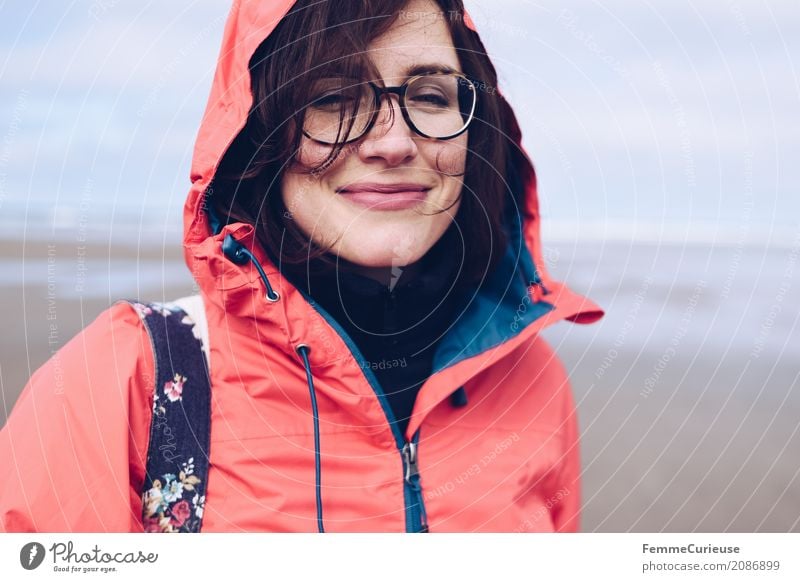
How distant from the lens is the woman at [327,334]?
0.99 meters

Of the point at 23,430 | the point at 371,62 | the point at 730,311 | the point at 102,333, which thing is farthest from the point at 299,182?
the point at 730,311

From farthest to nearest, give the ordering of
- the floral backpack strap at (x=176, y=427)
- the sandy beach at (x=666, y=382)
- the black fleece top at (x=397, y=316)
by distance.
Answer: the sandy beach at (x=666, y=382)
the black fleece top at (x=397, y=316)
the floral backpack strap at (x=176, y=427)

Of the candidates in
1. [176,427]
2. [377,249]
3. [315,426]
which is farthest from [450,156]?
[176,427]

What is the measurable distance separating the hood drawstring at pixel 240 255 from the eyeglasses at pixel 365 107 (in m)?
0.19

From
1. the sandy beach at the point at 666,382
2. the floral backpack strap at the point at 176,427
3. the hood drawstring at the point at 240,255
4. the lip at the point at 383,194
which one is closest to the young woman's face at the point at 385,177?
the lip at the point at 383,194

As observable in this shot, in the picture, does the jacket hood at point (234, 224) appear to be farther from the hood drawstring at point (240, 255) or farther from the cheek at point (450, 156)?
the cheek at point (450, 156)

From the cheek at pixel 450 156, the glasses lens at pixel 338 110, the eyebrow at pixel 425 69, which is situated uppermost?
the eyebrow at pixel 425 69

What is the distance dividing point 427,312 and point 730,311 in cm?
111

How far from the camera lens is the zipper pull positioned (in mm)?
1115

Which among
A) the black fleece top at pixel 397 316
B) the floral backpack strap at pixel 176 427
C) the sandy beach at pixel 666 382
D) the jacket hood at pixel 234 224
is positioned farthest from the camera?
the sandy beach at pixel 666 382

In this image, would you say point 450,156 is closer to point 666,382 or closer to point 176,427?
point 176,427

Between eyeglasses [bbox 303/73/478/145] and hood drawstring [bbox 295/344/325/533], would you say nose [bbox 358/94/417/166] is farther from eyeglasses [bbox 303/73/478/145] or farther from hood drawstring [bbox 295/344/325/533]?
hood drawstring [bbox 295/344/325/533]
